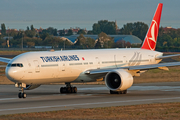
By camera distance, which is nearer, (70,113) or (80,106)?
(70,113)

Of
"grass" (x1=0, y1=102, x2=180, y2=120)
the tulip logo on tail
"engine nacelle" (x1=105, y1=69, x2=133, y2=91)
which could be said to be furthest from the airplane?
"grass" (x1=0, y1=102, x2=180, y2=120)

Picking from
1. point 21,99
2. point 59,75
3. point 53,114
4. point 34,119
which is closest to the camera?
point 34,119

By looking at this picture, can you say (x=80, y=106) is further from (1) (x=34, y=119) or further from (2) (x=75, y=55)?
(2) (x=75, y=55)

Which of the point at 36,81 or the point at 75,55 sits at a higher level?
the point at 75,55

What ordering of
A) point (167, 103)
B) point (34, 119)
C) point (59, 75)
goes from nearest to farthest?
point (34, 119), point (167, 103), point (59, 75)

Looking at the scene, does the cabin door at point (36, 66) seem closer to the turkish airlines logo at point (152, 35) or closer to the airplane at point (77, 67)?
the airplane at point (77, 67)

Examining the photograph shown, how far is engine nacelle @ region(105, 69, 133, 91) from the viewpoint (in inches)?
1169

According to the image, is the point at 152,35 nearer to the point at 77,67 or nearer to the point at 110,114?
the point at 77,67

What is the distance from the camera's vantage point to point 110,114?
19969mm

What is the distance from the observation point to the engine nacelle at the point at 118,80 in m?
29.7

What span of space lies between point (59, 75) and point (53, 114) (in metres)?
10.1

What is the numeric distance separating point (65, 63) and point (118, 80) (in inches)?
186

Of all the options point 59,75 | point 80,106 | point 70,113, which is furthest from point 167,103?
point 59,75

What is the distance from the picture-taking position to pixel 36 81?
29.0 meters
